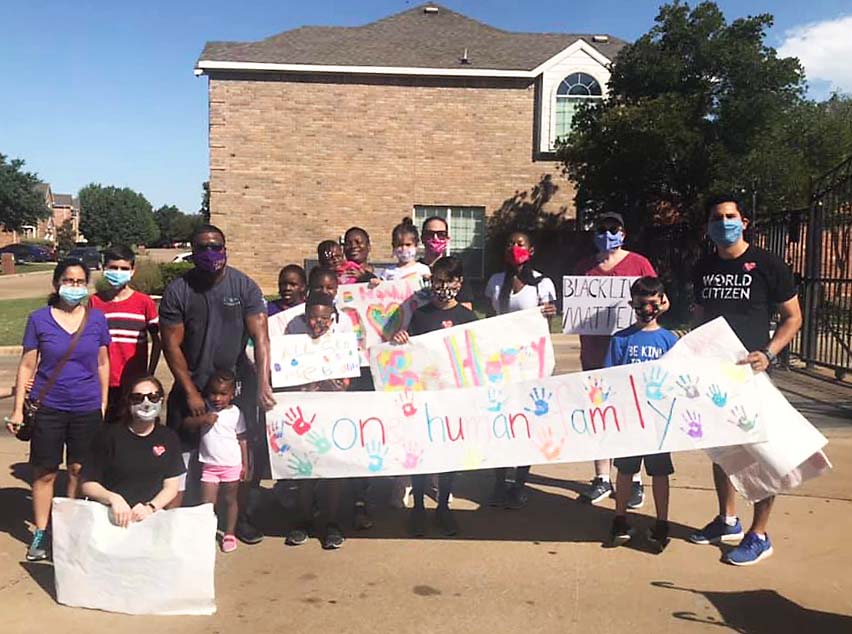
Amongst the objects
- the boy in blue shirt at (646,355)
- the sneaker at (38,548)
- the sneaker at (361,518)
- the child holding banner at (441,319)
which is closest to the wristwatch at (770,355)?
the boy in blue shirt at (646,355)

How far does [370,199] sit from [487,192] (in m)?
3.58

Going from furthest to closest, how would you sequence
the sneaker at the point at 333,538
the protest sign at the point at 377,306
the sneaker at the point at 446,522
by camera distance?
the protest sign at the point at 377,306 → the sneaker at the point at 446,522 → the sneaker at the point at 333,538

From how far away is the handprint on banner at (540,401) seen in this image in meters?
4.13

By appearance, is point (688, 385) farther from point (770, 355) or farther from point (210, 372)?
point (210, 372)

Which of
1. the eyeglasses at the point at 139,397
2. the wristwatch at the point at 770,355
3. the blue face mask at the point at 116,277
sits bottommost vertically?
the eyeglasses at the point at 139,397

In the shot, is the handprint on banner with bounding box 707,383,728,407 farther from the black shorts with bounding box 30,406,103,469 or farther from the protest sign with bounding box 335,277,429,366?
the black shorts with bounding box 30,406,103,469

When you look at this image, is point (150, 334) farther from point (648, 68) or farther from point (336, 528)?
point (648, 68)

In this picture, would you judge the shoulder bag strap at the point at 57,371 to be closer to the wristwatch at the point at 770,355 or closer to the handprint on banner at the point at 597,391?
the handprint on banner at the point at 597,391

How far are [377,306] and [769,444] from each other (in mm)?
2615

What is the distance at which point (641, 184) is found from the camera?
16.7 meters

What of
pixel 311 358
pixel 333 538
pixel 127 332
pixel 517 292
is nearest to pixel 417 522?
pixel 333 538

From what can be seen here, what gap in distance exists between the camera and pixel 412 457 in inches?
162

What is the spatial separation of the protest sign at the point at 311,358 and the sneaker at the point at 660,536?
200 centimetres

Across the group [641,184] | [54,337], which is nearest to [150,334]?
[54,337]
